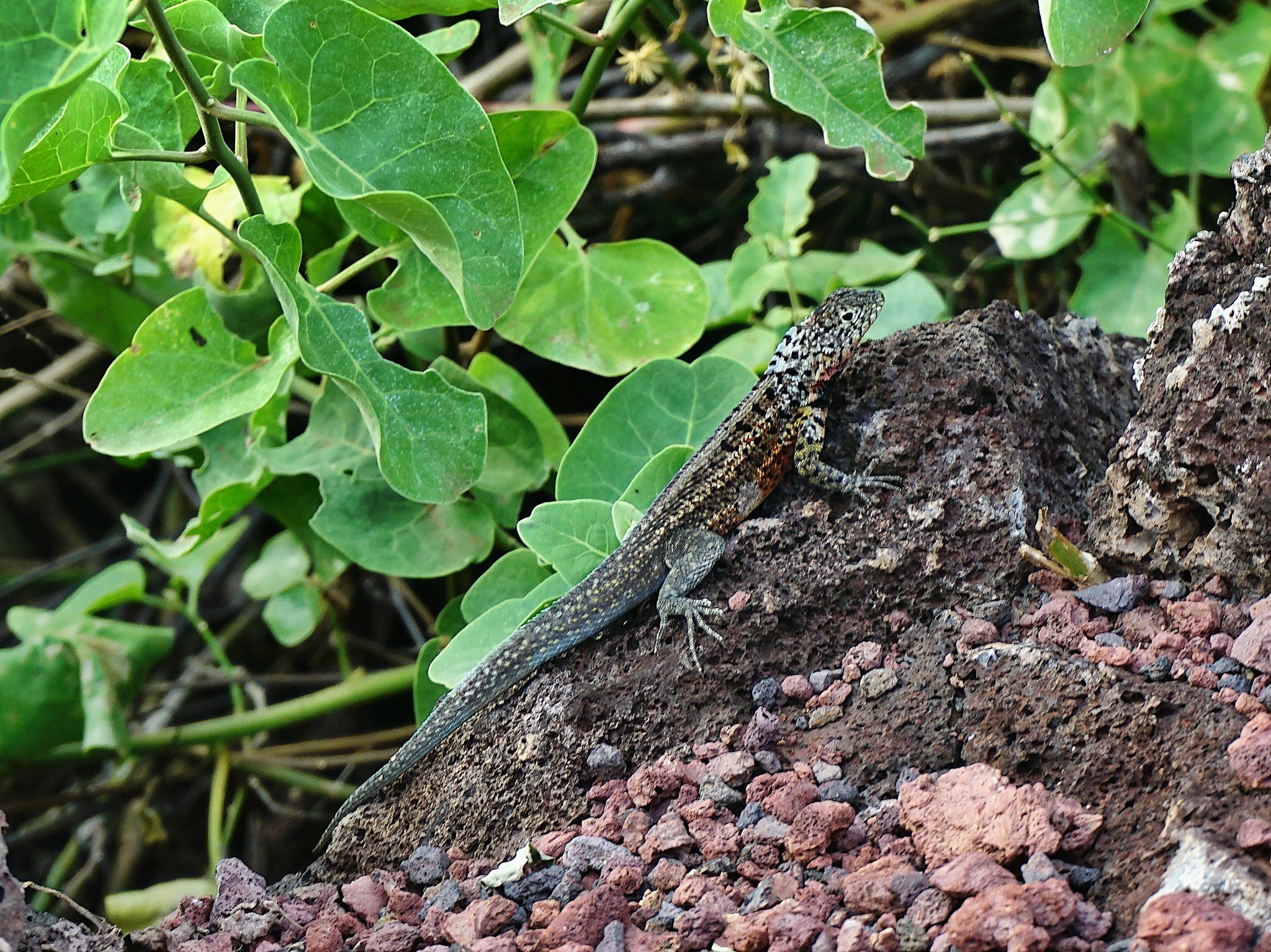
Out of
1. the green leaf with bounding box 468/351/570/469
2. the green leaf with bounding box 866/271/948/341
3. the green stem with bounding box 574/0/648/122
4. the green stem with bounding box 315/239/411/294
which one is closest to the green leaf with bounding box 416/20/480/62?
the green stem with bounding box 574/0/648/122

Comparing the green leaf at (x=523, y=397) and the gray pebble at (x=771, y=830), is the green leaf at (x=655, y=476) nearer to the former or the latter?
the green leaf at (x=523, y=397)

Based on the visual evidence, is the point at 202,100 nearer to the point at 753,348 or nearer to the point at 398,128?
the point at 398,128

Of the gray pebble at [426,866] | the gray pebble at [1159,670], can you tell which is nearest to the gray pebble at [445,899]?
the gray pebble at [426,866]

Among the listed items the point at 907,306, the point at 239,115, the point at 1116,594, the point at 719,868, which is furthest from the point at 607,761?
the point at 907,306

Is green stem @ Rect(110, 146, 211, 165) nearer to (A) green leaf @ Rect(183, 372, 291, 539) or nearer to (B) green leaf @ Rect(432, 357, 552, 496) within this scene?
(A) green leaf @ Rect(183, 372, 291, 539)

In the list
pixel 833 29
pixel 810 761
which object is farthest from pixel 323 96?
pixel 810 761
